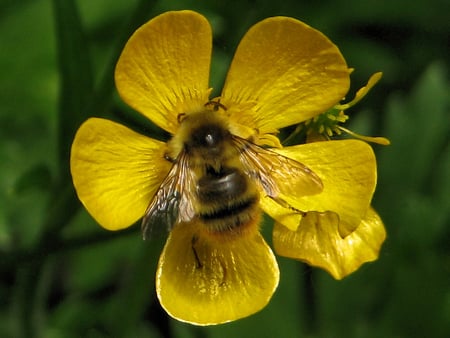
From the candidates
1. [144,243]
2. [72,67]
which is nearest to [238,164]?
[72,67]

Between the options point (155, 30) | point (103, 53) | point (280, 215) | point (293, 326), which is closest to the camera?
point (155, 30)

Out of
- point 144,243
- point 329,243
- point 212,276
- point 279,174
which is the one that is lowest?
point 144,243

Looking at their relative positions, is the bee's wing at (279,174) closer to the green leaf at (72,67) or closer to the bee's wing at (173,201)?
the bee's wing at (173,201)

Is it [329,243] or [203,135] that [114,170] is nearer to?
[203,135]

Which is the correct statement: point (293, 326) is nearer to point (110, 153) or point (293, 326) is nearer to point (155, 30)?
point (110, 153)

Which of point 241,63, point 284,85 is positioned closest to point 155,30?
point 241,63
